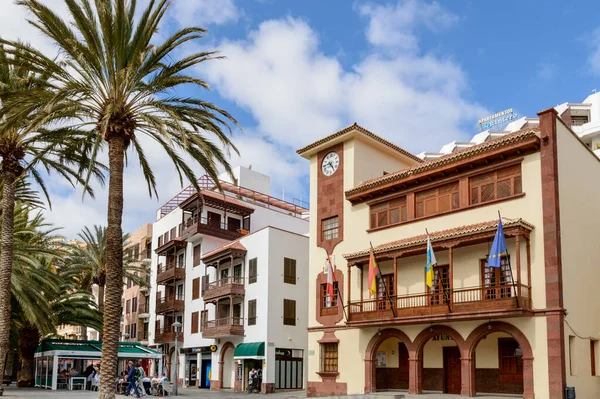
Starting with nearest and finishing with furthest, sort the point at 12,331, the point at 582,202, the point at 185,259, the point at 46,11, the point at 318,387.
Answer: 1. the point at 46,11
2. the point at 582,202
3. the point at 318,387
4. the point at 12,331
5. the point at 185,259

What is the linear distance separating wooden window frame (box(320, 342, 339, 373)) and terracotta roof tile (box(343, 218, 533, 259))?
4.98m

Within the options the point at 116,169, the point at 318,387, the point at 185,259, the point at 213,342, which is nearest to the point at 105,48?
the point at 116,169

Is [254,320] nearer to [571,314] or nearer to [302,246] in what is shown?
[302,246]

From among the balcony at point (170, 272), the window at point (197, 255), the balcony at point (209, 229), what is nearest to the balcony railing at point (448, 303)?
the balcony at point (209, 229)

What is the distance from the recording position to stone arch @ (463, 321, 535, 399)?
24734 mm

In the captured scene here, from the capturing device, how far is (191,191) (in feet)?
189

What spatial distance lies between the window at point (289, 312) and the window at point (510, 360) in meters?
18.9

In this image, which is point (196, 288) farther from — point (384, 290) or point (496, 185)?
point (496, 185)

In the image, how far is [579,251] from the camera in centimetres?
2686

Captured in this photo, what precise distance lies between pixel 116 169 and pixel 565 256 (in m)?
17.2

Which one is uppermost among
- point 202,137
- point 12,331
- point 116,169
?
point 202,137

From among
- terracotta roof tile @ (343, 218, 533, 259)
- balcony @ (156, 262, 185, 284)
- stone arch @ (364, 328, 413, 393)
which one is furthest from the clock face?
balcony @ (156, 262, 185, 284)

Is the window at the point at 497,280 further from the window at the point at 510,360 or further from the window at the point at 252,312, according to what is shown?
the window at the point at 252,312

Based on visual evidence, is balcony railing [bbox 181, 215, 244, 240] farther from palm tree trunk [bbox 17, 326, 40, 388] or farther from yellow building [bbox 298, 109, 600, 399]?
yellow building [bbox 298, 109, 600, 399]
